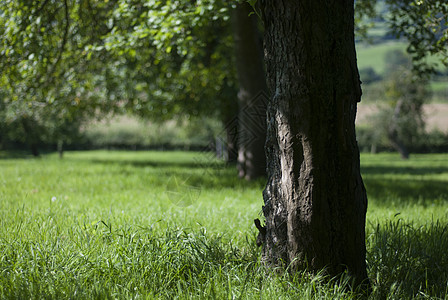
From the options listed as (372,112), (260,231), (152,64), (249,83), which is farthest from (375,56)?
(260,231)

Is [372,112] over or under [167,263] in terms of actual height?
over

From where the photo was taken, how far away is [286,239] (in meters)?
2.67

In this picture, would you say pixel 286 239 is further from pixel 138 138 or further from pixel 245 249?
pixel 138 138

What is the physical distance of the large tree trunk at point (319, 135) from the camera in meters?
2.53

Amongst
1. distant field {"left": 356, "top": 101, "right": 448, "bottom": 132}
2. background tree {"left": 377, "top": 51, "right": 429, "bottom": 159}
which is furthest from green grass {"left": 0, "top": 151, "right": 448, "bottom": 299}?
background tree {"left": 377, "top": 51, "right": 429, "bottom": 159}

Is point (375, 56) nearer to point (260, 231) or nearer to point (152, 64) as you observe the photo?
point (152, 64)

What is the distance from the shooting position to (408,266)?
2.93 m

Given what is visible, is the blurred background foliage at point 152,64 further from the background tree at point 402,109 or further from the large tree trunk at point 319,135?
the large tree trunk at point 319,135

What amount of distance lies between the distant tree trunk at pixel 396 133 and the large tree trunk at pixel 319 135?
29.7 m

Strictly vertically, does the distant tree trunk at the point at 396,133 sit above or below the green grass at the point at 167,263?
above

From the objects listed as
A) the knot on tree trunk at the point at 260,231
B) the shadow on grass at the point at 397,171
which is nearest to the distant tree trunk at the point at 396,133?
the shadow on grass at the point at 397,171

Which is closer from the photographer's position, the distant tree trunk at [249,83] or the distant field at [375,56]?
the distant tree trunk at [249,83]

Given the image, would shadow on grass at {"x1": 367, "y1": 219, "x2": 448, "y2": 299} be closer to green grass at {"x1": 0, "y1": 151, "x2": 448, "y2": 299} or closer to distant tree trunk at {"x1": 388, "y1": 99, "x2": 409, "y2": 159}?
green grass at {"x1": 0, "y1": 151, "x2": 448, "y2": 299}

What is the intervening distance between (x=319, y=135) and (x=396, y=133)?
30.9 metres
